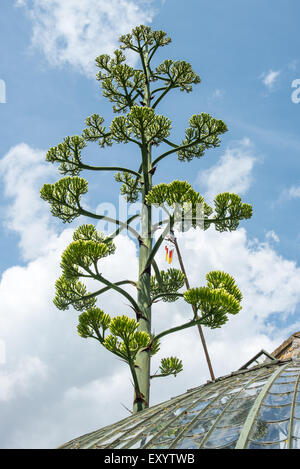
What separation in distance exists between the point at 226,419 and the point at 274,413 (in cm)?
54

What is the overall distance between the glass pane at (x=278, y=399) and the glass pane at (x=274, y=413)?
14cm

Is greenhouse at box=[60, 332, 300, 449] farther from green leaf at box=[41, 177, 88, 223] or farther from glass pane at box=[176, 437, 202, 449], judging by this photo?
green leaf at box=[41, 177, 88, 223]

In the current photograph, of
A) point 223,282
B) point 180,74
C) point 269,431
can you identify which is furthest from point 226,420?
point 180,74

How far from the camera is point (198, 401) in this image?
6.21 metres

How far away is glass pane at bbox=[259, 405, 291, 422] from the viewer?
15.5 feet

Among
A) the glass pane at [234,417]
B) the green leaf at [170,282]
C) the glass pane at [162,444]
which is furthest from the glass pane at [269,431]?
the green leaf at [170,282]

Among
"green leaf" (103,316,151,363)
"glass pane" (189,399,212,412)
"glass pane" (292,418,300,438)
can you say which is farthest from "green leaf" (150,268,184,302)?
"glass pane" (292,418,300,438)

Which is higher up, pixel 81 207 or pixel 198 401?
pixel 81 207

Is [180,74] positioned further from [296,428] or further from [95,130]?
[296,428]

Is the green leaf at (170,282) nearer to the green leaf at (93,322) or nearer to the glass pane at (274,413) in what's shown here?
the green leaf at (93,322)
